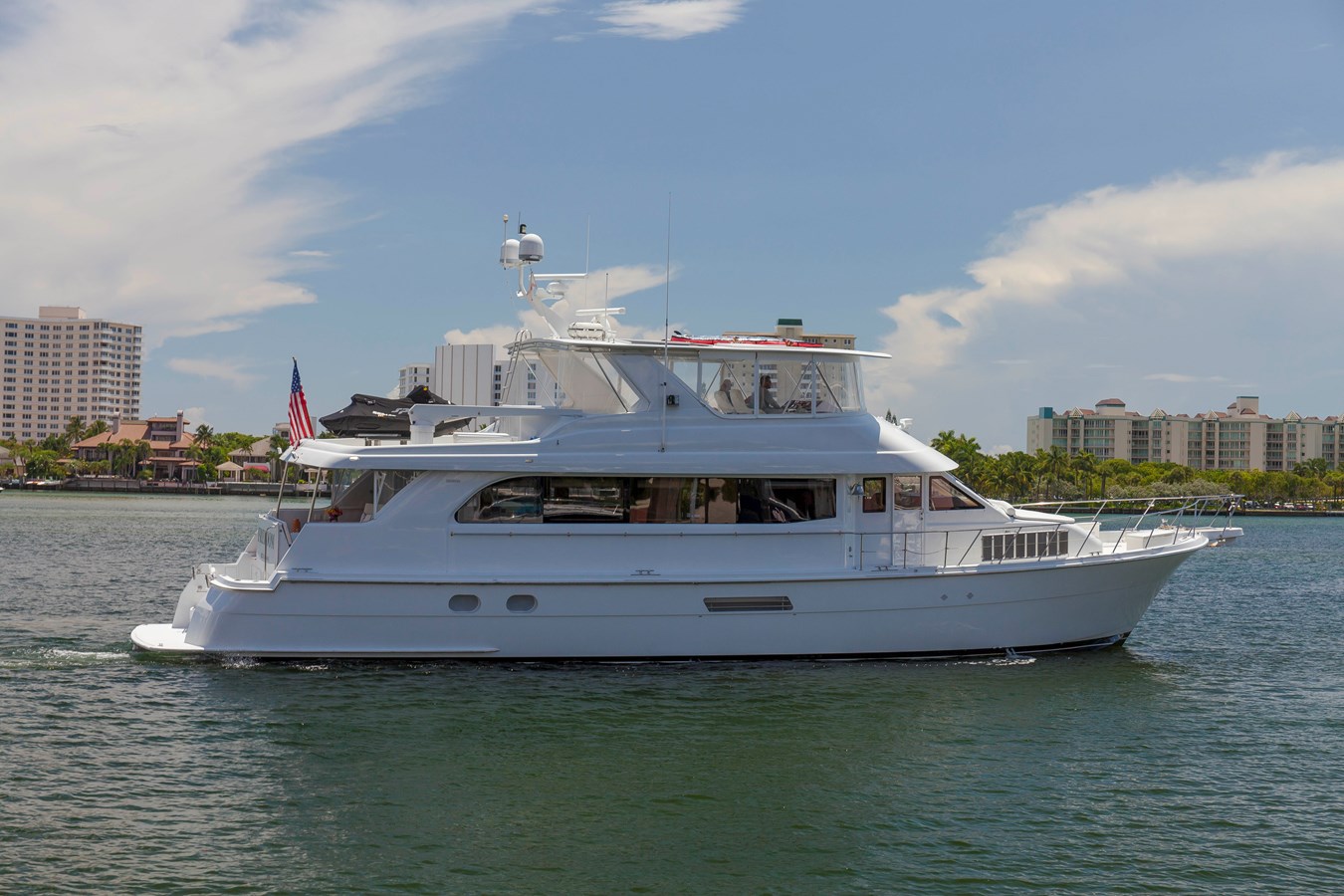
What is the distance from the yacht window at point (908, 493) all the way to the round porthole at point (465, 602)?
17.4ft

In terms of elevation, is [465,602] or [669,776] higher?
[465,602]

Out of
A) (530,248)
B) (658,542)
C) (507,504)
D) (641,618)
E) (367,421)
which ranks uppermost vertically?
(530,248)

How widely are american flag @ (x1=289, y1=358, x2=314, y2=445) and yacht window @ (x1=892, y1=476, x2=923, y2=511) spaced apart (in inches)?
304

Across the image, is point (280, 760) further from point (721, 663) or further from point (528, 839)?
point (721, 663)

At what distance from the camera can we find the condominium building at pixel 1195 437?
161 m

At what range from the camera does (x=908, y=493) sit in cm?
1505

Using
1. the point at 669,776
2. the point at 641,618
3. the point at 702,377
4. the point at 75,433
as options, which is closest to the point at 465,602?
the point at 641,618

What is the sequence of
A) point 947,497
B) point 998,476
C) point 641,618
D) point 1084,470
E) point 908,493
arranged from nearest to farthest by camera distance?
1. point 641,618
2. point 908,493
3. point 947,497
4. point 998,476
5. point 1084,470

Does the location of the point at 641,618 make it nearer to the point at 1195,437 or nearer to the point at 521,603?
the point at 521,603

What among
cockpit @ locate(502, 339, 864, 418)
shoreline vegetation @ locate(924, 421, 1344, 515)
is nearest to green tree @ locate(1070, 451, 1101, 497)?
shoreline vegetation @ locate(924, 421, 1344, 515)

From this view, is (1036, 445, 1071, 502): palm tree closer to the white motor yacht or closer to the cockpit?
the white motor yacht

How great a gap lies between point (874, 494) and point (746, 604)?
2189 mm

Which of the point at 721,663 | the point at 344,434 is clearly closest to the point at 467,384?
the point at 344,434

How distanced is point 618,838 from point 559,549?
5.25 metres
